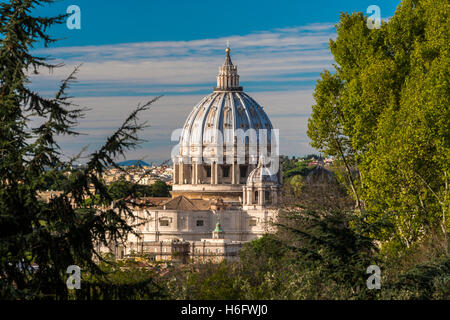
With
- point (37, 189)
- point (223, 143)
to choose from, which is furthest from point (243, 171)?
point (37, 189)

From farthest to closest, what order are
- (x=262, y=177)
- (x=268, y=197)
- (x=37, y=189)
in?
1. (x=268, y=197)
2. (x=262, y=177)
3. (x=37, y=189)

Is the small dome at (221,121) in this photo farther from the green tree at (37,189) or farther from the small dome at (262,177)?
the green tree at (37,189)

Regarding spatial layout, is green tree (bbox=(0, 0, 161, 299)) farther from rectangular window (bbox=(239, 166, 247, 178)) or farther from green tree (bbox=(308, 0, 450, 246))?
rectangular window (bbox=(239, 166, 247, 178))

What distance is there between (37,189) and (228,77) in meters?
123

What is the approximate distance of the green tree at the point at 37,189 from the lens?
14.5 meters

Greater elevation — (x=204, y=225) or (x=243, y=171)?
(x=243, y=171)

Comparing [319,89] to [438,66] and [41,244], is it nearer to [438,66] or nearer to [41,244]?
[438,66]

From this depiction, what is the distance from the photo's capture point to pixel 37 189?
49.5 ft

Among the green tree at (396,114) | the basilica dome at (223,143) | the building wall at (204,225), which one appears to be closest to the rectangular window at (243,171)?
the basilica dome at (223,143)

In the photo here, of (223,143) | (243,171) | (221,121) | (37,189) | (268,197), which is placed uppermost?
(221,121)

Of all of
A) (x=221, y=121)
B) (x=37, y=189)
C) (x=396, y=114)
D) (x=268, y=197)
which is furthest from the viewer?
(x=221, y=121)

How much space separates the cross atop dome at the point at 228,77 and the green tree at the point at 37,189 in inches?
4786

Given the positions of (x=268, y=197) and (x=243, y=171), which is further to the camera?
(x=243, y=171)

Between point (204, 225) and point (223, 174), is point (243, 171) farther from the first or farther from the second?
point (204, 225)
